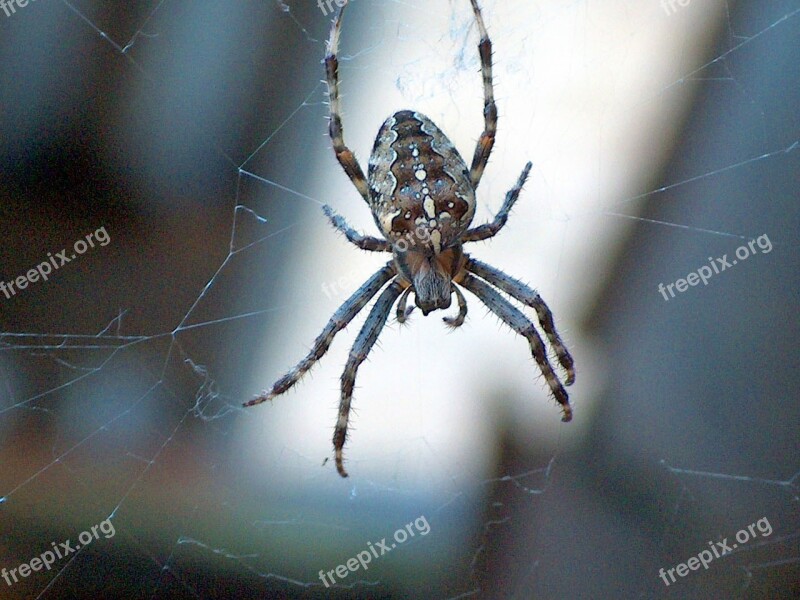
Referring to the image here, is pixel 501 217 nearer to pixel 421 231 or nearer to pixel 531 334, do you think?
pixel 421 231

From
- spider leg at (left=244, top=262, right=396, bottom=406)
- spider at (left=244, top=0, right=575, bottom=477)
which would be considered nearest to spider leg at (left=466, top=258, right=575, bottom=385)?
spider at (left=244, top=0, right=575, bottom=477)

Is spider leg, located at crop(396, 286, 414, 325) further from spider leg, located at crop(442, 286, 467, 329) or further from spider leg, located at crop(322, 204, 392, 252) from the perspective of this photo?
spider leg, located at crop(322, 204, 392, 252)

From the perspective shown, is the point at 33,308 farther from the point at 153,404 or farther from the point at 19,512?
the point at 19,512

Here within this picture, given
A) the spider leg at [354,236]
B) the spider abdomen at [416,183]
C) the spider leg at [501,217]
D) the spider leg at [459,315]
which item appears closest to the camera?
the spider abdomen at [416,183]

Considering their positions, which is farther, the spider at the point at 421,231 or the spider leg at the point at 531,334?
the spider leg at the point at 531,334

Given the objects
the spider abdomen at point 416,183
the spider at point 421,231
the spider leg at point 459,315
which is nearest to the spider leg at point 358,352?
the spider at point 421,231

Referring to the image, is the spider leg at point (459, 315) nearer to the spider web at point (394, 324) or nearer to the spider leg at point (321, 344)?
the spider leg at point (321, 344)

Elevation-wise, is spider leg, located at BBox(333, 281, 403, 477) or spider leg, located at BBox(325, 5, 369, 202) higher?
spider leg, located at BBox(325, 5, 369, 202)
